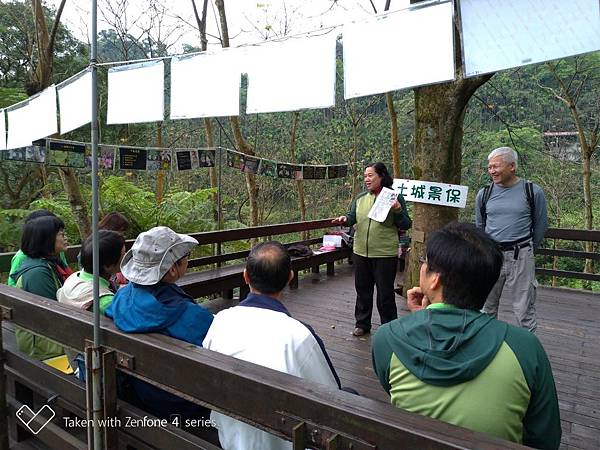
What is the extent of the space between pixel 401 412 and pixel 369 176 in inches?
104

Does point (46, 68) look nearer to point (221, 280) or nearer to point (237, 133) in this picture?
point (237, 133)

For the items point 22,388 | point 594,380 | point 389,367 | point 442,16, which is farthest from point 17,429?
point 594,380

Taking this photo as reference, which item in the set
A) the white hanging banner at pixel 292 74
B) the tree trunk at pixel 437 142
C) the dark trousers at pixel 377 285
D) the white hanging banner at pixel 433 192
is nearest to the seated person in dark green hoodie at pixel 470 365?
the white hanging banner at pixel 292 74

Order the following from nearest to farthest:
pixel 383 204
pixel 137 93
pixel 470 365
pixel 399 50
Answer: pixel 470 365, pixel 399 50, pixel 137 93, pixel 383 204

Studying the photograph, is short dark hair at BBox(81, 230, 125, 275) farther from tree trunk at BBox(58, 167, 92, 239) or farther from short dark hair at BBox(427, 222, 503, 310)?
tree trunk at BBox(58, 167, 92, 239)

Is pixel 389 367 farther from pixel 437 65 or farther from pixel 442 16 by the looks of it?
pixel 442 16

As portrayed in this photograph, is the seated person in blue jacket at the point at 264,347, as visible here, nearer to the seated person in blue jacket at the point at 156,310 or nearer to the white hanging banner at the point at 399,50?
the seated person in blue jacket at the point at 156,310

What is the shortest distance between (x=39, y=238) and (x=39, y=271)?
6.7 inches

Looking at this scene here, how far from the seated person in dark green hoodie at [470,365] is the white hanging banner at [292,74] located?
122cm

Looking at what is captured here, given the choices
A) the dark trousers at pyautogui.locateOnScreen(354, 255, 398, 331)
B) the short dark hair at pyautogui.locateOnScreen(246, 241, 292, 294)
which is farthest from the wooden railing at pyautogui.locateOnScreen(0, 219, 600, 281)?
the short dark hair at pyautogui.locateOnScreen(246, 241, 292, 294)

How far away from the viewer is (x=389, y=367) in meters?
1.18

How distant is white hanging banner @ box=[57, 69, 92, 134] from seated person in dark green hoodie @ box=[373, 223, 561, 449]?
204cm

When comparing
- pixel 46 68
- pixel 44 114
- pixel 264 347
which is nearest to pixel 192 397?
pixel 264 347

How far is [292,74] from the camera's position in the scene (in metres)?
2.22
